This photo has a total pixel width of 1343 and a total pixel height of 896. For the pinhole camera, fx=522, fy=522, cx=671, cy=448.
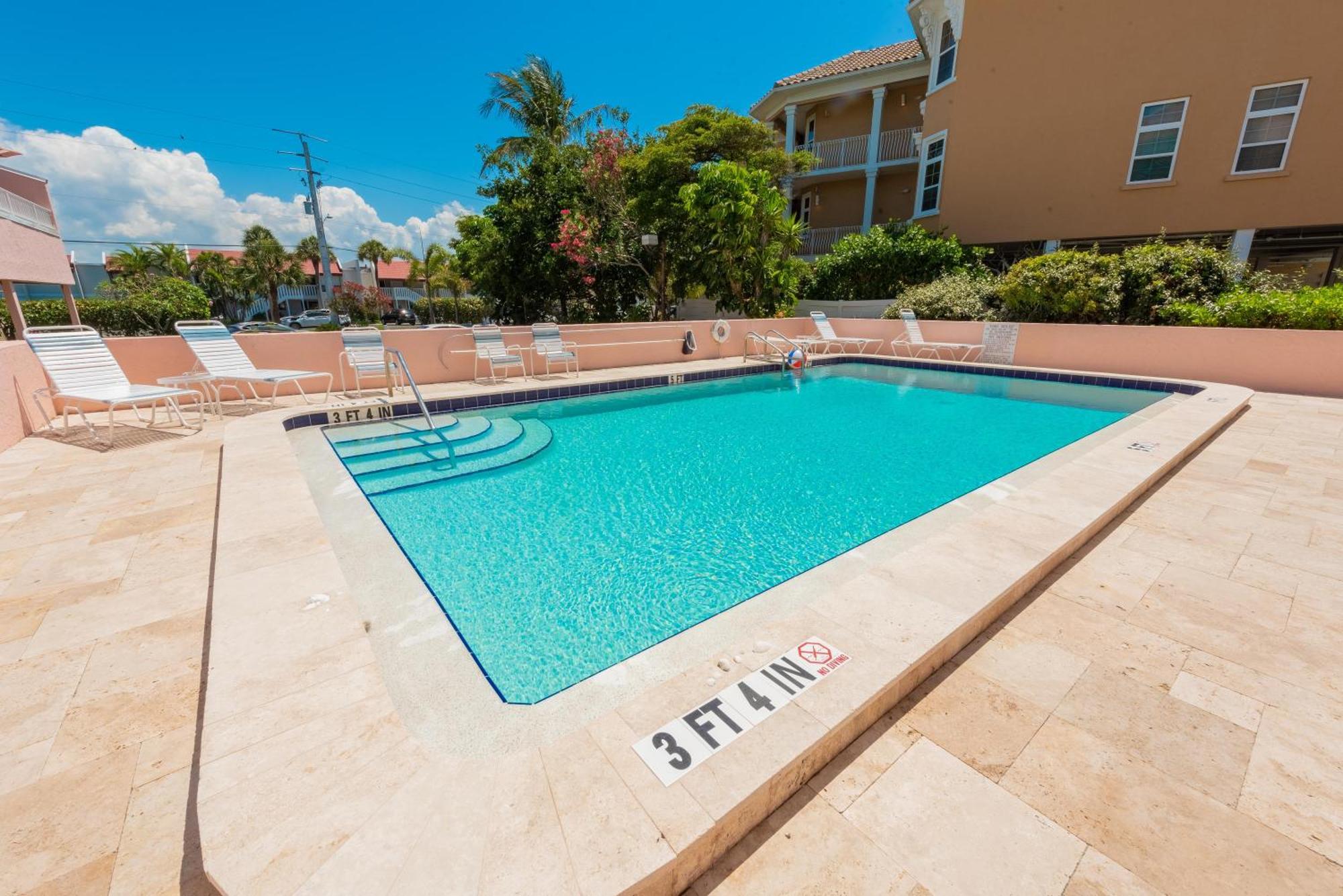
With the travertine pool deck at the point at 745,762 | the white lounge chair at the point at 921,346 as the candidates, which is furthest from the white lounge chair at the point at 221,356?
the white lounge chair at the point at 921,346

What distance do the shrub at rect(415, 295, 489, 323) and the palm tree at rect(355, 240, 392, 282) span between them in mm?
8144

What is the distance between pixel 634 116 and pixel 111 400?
50.4 ft

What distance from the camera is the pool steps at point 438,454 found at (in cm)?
473

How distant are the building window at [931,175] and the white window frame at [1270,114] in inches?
215

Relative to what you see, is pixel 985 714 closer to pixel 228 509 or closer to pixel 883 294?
pixel 228 509

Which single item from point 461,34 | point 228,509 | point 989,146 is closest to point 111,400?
point 228,509

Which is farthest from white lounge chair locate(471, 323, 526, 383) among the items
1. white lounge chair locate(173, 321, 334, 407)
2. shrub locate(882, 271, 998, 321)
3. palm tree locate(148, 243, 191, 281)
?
palm tree locate(148, 243, 191, 281)

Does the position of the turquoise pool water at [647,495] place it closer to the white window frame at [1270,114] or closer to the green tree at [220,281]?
the white window frame at [1270,114]

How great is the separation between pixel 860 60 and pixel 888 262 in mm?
9688

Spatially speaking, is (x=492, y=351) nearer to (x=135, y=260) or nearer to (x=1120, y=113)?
(x=1120, y=113)

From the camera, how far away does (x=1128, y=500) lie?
11.5 feet

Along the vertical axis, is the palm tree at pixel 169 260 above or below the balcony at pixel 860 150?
below

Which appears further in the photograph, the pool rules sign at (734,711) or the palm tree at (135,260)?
the palm tree at (135,260)

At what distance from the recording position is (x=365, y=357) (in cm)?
707
